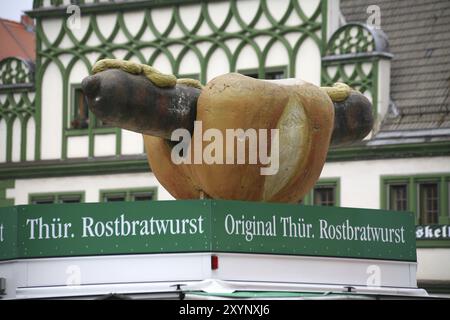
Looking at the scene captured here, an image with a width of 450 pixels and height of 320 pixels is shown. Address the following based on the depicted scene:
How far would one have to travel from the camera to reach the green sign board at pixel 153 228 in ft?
67.5

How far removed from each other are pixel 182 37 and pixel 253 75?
7.42 ft

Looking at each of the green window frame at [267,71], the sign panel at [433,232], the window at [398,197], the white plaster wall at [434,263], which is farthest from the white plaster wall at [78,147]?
the white plaster wall at [434,263]

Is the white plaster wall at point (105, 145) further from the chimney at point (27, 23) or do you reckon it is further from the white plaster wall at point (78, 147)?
the chimney at point (27, 23)

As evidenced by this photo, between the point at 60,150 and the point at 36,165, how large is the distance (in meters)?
0.73

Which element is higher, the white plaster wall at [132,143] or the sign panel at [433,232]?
the white plaster wall at [132,143]

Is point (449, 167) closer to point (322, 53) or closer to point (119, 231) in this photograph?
point (322, 53)

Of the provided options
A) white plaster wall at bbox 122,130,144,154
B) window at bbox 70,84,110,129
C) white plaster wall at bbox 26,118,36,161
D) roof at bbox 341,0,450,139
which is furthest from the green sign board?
white plaster wall at bbox 26,118,36,161

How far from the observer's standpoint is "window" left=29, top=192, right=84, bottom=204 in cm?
4322

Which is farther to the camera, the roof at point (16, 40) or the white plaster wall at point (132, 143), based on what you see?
the roof at point (16, 40)

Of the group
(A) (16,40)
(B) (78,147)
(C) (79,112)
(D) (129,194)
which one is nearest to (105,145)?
(B) (78,147)

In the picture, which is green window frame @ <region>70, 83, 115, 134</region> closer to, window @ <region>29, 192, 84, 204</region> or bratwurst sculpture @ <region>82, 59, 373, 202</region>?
window @ <region>29, 192, 84, 204</region>

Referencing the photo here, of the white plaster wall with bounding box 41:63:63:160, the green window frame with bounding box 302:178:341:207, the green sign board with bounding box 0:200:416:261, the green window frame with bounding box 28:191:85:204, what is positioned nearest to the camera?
the green sign board with bounding box 0:200:416:261

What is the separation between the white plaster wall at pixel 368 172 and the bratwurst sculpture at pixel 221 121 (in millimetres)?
15074

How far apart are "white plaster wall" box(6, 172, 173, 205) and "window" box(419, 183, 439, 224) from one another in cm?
641
